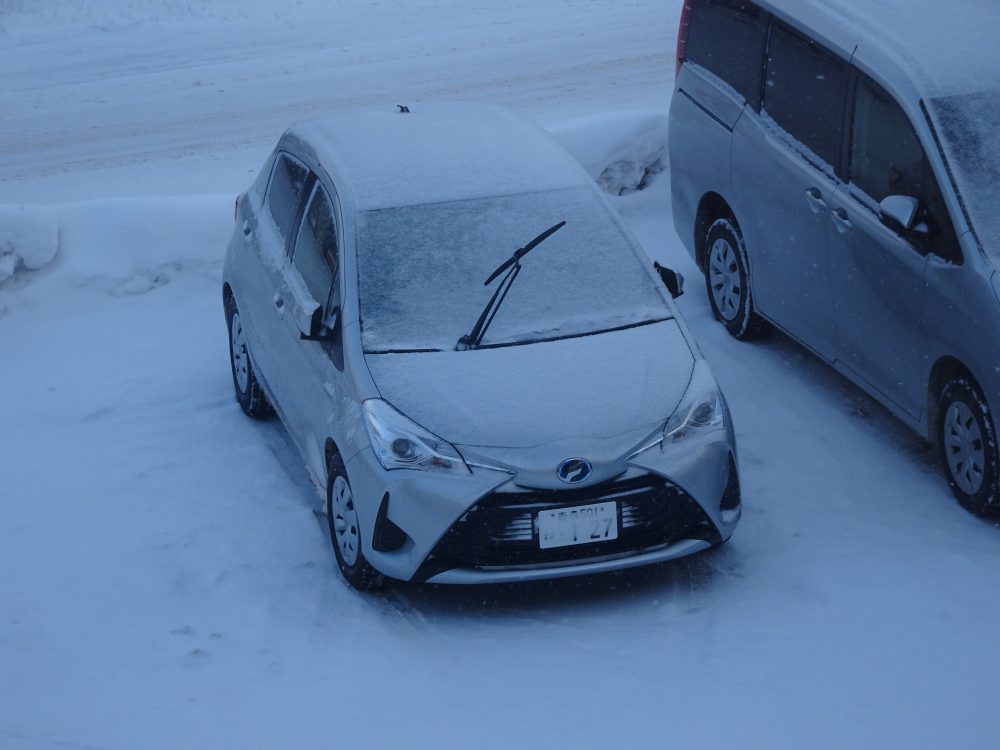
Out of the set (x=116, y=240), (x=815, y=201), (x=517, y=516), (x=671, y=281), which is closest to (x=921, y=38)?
(x=815, y=201)

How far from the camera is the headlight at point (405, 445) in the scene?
508cm

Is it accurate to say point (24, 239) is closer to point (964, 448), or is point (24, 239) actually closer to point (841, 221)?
point (841, 221)

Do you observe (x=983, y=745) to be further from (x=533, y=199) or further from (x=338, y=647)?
(x=533, y=199)

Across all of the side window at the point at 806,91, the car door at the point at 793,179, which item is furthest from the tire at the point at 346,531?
the side window at the point at 806,91

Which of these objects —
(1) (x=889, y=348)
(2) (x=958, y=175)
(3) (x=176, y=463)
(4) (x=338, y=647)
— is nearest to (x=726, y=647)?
(4) (x=338, y=647)

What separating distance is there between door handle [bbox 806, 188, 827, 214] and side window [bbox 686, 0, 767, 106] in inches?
34.1

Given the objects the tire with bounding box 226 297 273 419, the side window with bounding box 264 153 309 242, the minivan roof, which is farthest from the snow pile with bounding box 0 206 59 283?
the minivan roof

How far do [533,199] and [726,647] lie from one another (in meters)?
2.18

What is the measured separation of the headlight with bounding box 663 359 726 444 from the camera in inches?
206

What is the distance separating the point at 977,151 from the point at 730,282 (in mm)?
1991

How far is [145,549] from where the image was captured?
598 centimetres

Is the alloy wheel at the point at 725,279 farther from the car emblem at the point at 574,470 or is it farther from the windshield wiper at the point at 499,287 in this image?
the car emblem at the point at 574,470

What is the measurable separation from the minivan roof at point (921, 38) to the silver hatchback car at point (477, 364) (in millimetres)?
1381

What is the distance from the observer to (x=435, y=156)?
6.44 m
